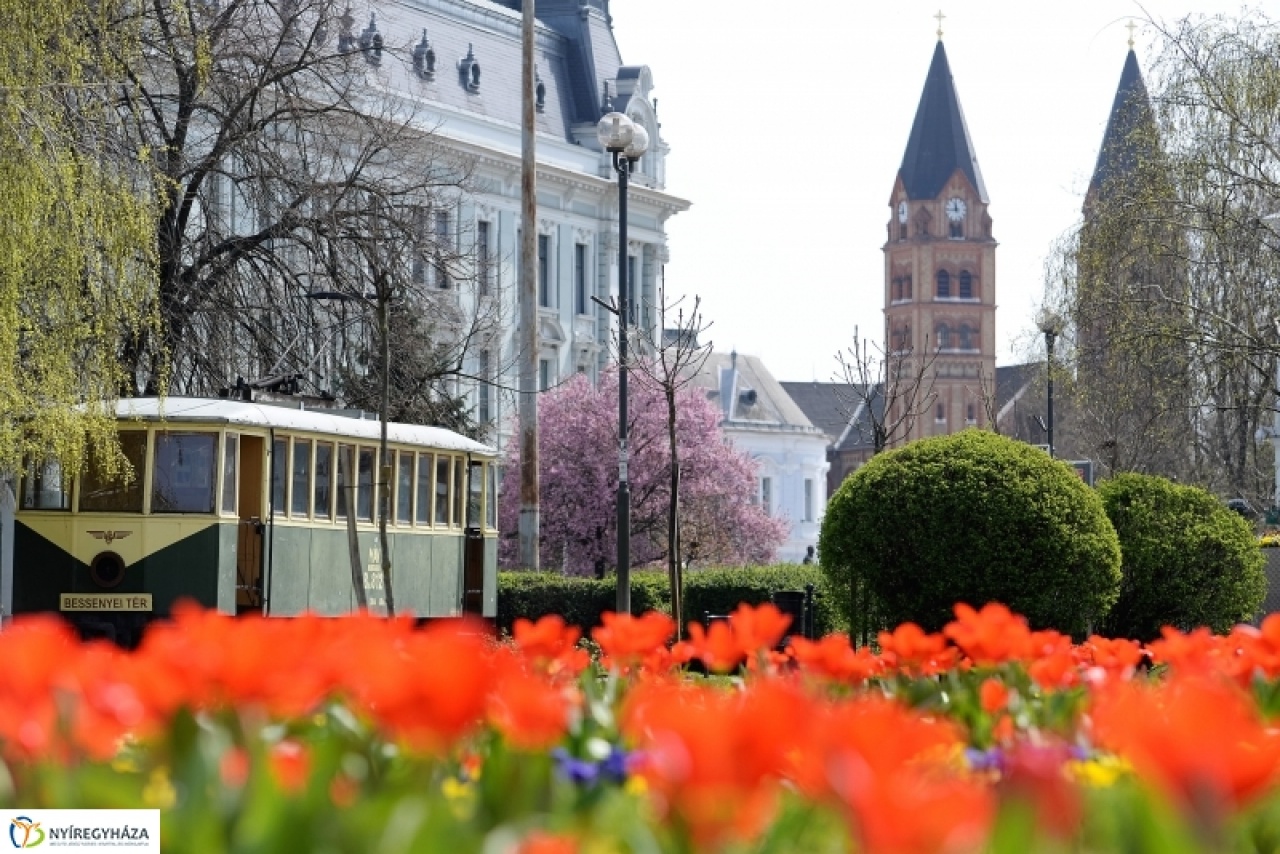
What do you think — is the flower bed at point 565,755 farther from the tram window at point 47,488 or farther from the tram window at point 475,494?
the tram window at point 475,494

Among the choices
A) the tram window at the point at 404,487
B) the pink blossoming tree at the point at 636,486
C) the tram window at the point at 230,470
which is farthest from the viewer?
the pink blossoming tree at the point at 636,486

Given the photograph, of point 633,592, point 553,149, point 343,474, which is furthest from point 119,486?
point 553,149

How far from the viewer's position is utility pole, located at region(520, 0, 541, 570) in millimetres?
37500

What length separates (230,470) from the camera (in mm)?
22094

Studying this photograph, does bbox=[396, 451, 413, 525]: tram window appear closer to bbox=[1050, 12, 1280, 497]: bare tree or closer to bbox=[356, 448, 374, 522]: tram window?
bbox=[356, 448, 374, 522]: tram window

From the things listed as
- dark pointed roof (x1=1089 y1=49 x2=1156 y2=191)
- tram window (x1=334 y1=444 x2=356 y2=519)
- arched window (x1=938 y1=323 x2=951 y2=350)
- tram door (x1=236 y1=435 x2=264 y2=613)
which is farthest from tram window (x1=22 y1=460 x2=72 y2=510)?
arched window (x1=938 y1=323 x2=951 y2=350)

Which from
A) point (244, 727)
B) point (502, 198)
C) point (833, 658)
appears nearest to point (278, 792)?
point (244, 727)

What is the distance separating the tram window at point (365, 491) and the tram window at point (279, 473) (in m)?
1.64

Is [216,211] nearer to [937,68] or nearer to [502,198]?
[502,198]

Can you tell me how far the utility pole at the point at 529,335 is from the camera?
37500 mm

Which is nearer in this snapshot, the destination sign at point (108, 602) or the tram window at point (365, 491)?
the destination sign at point (108, 602)

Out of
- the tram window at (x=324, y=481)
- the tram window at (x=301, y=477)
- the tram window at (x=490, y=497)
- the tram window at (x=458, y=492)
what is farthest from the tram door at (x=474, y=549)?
the tram window at (x=301, y=477)

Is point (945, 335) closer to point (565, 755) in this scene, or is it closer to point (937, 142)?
point (937, 142)

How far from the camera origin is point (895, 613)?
19516 millimetres
